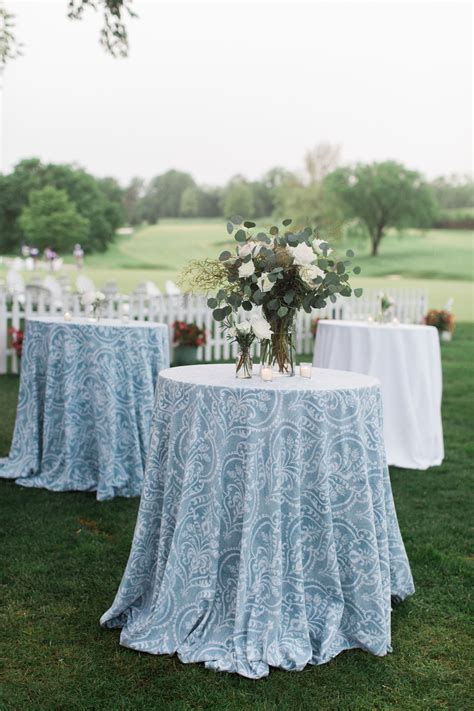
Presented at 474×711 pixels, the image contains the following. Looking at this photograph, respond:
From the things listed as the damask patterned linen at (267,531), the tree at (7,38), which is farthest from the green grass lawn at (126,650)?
the tree at (7,38)

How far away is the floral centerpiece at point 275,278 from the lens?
374cm

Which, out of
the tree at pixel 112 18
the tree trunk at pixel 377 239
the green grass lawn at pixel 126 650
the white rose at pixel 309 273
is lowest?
the green grass lawn at pixel 126 650

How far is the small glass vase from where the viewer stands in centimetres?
387

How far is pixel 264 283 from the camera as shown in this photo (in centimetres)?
373

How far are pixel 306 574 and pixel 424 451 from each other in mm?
4151

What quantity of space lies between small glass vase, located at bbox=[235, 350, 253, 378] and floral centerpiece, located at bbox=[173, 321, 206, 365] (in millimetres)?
10070

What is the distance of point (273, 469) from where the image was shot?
11.4ft

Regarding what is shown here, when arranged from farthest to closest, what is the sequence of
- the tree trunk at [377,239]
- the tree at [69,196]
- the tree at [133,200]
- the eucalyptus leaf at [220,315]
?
1. the tree at [69,196]
2. the tree at [133,200]
3. the tree trunk at [377,239]
4. the eucalyptus leaf at [220,315]

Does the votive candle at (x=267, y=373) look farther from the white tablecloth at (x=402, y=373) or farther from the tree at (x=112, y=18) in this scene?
the tree at (x=112, y=18)

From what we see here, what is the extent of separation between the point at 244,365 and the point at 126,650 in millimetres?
1340

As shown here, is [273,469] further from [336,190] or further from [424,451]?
[336,190]

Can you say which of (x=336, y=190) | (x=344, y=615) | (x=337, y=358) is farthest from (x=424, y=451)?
(x=336, y=190)

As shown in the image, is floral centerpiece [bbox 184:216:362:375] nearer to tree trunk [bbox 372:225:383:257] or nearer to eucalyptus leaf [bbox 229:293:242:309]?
eucalyptus leaf [bbox 229:293:242:309]

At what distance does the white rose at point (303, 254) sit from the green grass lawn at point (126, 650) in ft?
5.57
